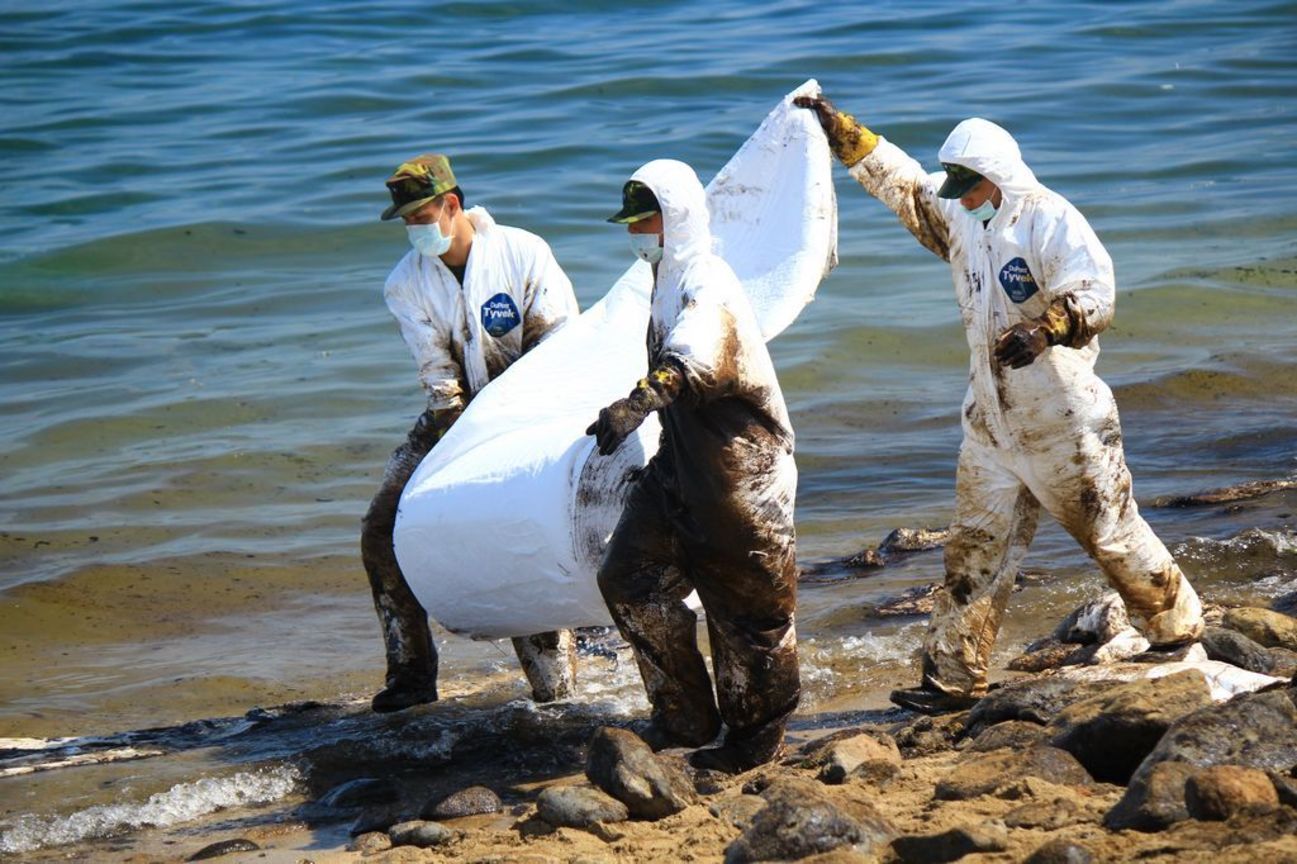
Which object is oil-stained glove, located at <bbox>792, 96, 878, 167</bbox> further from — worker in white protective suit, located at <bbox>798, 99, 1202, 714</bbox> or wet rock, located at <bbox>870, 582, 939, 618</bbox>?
wet rock, located at <bbox>870, 582, 939, 618</bbox>

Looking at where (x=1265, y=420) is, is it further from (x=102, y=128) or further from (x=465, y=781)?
(x=102, y=128)

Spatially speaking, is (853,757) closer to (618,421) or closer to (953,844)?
(953,844)

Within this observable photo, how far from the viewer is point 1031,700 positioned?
5.14m

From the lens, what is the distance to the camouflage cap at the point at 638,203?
5000 millimetres

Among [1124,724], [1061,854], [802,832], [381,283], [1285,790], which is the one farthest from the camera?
[381,283]

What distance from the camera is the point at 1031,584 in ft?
24.2

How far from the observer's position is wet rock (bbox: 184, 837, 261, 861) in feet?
17.1

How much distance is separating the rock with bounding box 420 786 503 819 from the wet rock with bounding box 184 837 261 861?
496 millimetres

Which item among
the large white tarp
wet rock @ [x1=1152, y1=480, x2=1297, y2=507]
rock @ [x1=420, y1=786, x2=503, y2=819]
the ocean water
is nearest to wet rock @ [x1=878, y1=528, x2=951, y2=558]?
the ocean water

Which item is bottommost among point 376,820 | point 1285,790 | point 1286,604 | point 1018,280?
point 1286,604

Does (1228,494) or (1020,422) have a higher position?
(1020,422)

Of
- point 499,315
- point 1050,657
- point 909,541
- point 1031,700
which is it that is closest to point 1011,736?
point 1031,700

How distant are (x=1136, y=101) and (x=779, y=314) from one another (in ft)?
49.4

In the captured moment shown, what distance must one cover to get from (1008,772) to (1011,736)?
455 millimetres
